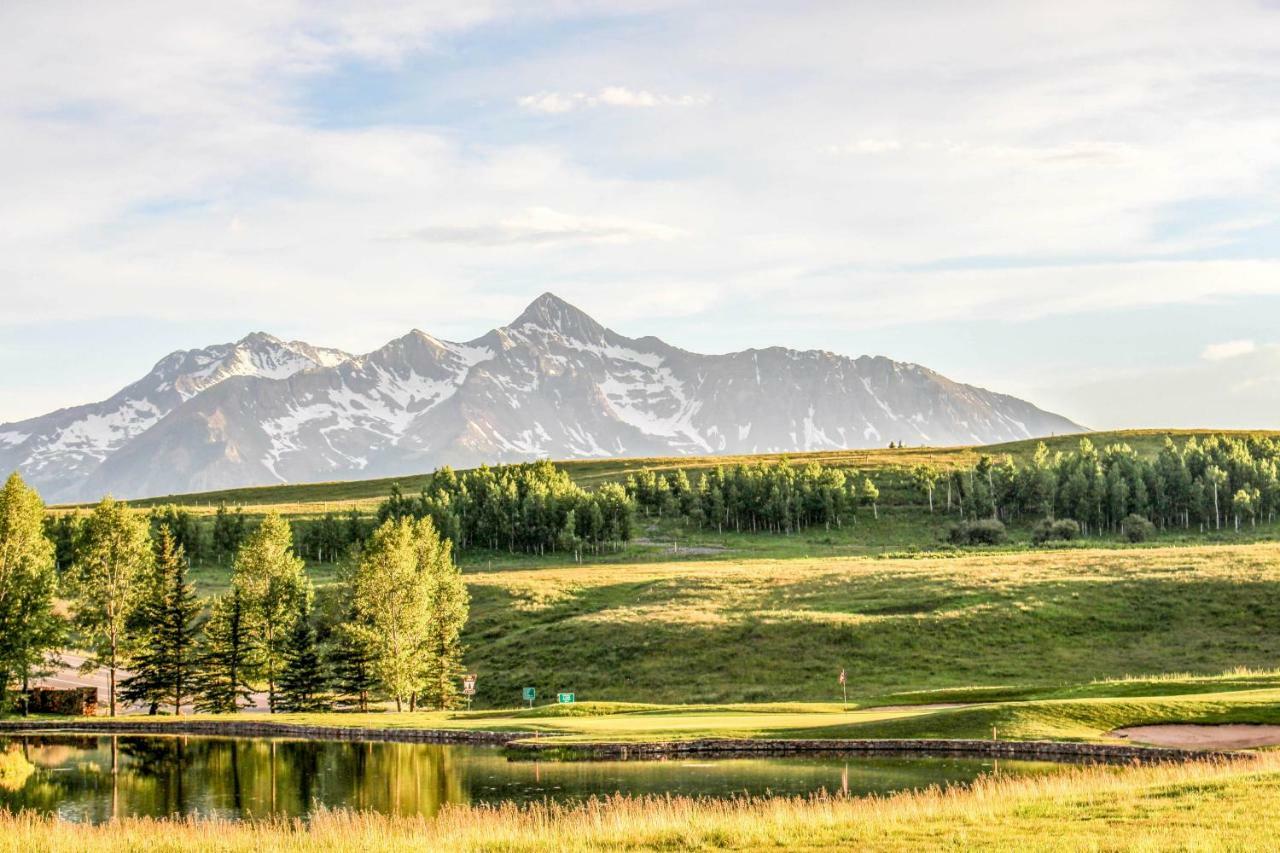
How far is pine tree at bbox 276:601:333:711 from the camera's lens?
242ft

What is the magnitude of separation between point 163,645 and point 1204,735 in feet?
198

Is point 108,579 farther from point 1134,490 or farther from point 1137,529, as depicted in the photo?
point 1134,490

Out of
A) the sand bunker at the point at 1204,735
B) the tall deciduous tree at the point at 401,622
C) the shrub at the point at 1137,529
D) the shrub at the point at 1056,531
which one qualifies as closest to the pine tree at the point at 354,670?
the tall deciduous tree at the point at 401,622

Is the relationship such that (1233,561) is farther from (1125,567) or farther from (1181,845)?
(1181,845)

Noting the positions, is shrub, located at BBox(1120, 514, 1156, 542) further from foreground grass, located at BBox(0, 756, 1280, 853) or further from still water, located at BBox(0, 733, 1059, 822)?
foreground grass, located at BBox(0, 756, 1280, 853)

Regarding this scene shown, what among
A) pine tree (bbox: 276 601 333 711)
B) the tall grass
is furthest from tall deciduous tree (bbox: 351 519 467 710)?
the tall grass

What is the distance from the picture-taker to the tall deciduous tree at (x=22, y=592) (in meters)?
67.7

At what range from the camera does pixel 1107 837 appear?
2252cm

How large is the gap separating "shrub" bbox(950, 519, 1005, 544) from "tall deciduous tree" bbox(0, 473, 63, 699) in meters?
109

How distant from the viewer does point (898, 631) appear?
253ft

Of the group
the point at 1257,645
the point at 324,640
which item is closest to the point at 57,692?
the point at 324,640

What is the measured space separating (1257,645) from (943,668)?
60.0ft

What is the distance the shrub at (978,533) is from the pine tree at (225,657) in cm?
9907

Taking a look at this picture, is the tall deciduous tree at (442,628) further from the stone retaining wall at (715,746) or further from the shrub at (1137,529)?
the shrub at (1137,529)
